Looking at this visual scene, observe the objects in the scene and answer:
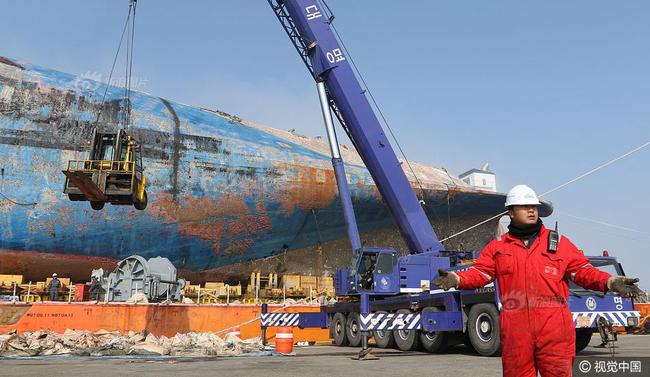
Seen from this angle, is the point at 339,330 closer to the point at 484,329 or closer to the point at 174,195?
the point at 484,329

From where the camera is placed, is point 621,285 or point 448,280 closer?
point 621,285

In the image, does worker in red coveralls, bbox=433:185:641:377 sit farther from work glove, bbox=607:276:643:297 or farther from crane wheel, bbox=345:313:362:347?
crane wheel, bbox=345:313:362:347

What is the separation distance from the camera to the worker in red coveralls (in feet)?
11.2

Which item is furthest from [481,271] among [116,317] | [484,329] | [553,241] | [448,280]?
[116,317]

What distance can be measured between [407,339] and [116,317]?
9.85 m

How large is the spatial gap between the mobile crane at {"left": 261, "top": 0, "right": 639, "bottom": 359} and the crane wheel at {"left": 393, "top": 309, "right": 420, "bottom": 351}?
1.1 inches

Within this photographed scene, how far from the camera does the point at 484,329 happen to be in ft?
36.6

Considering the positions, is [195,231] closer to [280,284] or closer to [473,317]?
[280,284]

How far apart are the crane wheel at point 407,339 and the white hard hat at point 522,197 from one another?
10145 millimetres

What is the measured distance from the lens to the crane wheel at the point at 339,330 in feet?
53.2

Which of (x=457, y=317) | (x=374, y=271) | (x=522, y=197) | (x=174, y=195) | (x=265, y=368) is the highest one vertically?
(x=174, y=195)

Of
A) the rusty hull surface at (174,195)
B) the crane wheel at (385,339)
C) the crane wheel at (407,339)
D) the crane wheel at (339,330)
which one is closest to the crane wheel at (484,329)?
the crane wheel at (407,339)

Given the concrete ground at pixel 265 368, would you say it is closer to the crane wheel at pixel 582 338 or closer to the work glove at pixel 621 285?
the crane wheel at pixel 582 338

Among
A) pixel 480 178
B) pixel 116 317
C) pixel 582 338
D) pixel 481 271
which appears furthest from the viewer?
pixel 480 178
